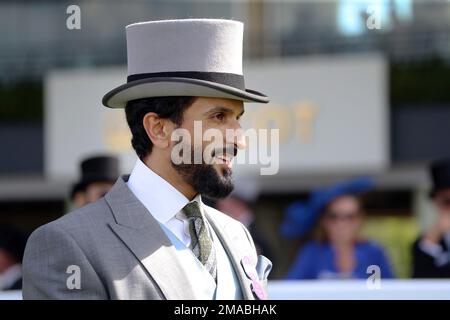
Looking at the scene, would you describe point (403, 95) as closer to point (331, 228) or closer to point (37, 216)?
point (37, 216)

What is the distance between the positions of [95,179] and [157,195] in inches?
121

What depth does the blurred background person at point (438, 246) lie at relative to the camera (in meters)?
6.25

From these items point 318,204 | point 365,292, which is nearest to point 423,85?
point 318,204

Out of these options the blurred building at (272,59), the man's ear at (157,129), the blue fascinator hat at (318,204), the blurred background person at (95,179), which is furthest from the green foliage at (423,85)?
the man's ear at (157,129)

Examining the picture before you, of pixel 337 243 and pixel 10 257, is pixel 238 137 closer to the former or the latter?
pixel 337 243

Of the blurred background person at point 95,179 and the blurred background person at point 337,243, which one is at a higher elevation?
the blurred background person at point 95,179

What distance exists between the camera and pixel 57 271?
2.90 m

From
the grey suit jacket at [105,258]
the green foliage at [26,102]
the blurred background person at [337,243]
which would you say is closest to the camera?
the grey suit jacket at [105,258]

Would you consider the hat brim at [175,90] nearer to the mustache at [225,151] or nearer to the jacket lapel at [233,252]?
the mustache at [225,151]

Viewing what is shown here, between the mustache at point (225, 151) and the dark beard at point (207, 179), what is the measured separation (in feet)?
0.12

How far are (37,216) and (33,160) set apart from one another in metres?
1.54

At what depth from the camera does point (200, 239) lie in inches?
123

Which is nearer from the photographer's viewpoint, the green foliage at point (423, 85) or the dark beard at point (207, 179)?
the dark beard at point (207, 179)

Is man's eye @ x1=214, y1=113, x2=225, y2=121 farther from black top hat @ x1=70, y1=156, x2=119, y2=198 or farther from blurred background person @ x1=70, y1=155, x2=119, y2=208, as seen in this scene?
black top hat @ x1=70, y1=156, x2=119, y2=198
